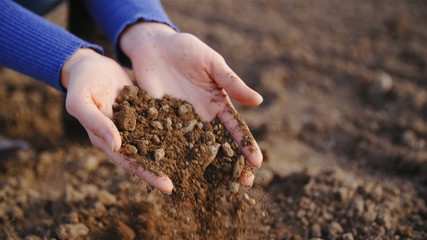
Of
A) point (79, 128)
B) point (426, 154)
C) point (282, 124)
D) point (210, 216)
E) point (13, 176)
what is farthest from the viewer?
point (282, 124)

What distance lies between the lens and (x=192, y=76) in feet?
4.73

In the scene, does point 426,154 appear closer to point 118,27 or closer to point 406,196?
point 406,196

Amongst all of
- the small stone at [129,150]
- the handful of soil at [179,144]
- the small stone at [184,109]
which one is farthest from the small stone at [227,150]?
the small stone at [129,150]

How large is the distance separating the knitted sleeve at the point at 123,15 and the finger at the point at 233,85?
1.57 ft

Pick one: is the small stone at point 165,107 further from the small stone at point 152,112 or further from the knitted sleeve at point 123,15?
the knitted sleeve at point 123,15

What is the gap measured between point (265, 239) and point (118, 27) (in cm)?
118

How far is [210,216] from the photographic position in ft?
4.11

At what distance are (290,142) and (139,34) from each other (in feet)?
3.84

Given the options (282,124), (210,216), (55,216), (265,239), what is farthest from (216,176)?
(282,124)

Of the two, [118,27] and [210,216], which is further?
[118,27]

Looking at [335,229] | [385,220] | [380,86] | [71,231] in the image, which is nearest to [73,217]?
[71,231]

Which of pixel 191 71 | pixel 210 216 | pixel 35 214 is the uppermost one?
pixel 191 71

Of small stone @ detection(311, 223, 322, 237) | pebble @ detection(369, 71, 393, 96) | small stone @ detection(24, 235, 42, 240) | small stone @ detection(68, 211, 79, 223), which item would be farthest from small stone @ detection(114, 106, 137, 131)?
pebble @ detection(369, 71, 393, 96)

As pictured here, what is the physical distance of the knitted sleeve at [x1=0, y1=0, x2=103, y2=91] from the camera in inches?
55.9
